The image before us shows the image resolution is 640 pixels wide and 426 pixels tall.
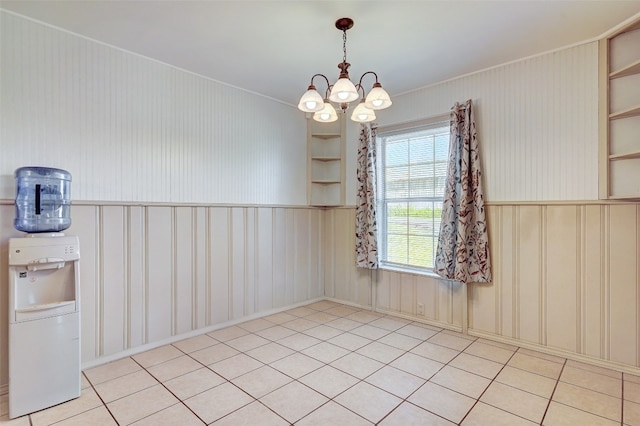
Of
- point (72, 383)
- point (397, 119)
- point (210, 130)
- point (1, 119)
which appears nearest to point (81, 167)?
point (1, 119)

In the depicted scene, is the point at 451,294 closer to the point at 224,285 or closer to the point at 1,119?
the point at 224,285

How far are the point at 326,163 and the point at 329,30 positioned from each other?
224cm

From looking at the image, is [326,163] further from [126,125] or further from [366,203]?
[126,125]

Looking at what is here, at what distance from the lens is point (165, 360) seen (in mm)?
2766

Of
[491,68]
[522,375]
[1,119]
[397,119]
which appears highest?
[491,68]

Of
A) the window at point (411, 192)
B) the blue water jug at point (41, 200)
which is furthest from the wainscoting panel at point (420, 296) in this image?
the blue water jug at point (41, 200)

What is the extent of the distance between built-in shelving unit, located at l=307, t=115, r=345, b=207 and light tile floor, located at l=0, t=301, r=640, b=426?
6.26 ft

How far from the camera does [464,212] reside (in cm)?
320

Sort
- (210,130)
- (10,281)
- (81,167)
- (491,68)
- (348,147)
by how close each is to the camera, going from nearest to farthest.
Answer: (10,281) → (81,167) → (491,68) → (210,130) → (348,147)

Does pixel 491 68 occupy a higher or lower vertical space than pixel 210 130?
higher

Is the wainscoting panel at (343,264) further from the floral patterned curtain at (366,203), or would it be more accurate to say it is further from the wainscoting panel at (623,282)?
the wainscoting panel at (623,282)

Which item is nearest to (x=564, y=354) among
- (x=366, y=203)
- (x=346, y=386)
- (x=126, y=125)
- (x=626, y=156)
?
(x=626, y=156)

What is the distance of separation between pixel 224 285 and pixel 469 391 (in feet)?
8.17

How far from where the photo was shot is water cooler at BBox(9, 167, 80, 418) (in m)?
2.07
